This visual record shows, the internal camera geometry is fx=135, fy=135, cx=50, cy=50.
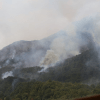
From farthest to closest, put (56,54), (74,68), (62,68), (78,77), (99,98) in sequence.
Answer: (56,54)
(62,68)
(74,68)
(78,77)
(99,98)

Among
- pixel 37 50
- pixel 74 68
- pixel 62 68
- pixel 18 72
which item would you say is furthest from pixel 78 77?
pixel 37 50

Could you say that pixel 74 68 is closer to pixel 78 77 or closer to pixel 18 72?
pixel 78 77

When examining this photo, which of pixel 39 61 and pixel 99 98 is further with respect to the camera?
pixel 39 61

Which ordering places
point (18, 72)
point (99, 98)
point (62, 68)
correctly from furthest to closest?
1. point (18, 72)
2. point (62, 68)
3. point (99, 98)

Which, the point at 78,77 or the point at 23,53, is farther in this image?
the point at 23,53

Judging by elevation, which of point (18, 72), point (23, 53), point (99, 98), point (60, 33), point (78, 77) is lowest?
point (99, 98)

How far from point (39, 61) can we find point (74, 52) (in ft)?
135

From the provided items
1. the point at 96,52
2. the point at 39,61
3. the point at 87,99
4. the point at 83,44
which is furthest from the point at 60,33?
the point at 87,99

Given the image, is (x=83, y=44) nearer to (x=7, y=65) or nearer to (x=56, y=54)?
(x=56, y=54)

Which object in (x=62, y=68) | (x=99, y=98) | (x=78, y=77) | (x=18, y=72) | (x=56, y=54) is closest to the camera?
(x=99, y=98)

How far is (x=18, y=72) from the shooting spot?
126875 mm

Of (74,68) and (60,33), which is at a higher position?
(60,33)

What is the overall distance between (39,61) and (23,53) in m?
25.3

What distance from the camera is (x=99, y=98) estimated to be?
42.3 ft
